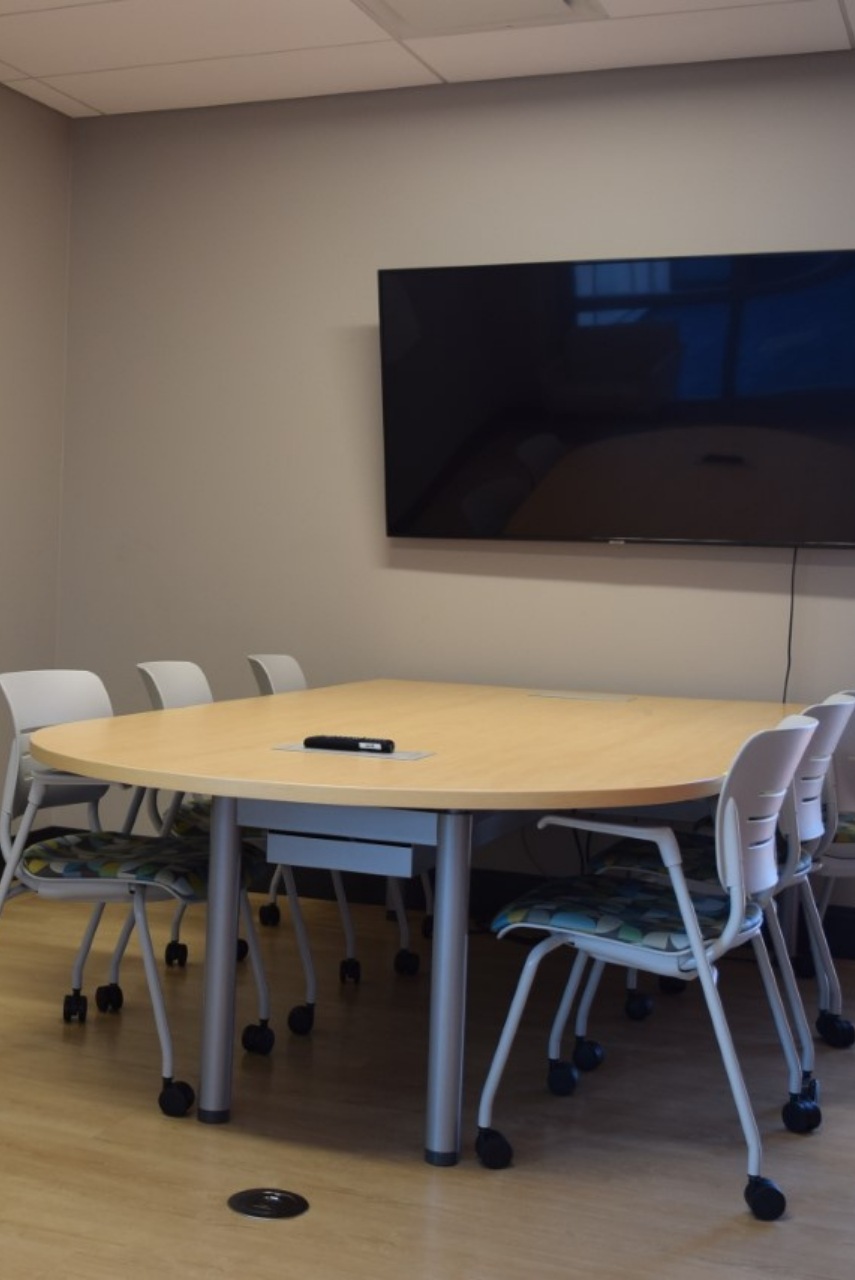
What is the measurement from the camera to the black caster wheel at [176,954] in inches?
188

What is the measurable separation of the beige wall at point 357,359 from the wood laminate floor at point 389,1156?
1581 millimetres

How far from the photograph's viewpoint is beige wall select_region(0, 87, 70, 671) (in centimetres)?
599

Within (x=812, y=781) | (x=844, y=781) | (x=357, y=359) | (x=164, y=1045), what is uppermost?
(x=357, y=359)

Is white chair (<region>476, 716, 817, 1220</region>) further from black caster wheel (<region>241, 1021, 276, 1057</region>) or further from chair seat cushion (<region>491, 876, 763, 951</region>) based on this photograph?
black caster wheel (<region>241, 1021, 276, 1057</region>)

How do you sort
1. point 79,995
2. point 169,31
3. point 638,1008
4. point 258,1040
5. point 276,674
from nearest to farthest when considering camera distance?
point 258,1040
point 79,995
point 638,1008
point 169,31
point 276,674

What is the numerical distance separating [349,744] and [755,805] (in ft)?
3.00

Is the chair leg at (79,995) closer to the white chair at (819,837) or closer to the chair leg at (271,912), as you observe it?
the chair leg at (271,912)

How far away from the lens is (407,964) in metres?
4.79

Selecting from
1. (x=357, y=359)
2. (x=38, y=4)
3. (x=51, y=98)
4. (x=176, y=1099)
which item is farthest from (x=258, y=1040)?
(x=51, y=98)

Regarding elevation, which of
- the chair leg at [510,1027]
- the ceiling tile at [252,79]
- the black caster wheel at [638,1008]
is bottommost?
the black caster wheel at [638,1008]

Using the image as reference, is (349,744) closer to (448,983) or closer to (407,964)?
(448,983)

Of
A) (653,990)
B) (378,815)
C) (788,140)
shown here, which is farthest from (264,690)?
(788,140)

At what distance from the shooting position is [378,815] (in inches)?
124

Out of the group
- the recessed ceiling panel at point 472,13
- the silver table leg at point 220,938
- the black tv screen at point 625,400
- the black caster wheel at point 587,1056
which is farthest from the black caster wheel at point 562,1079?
the recessed ceiling panel at point 472,13
